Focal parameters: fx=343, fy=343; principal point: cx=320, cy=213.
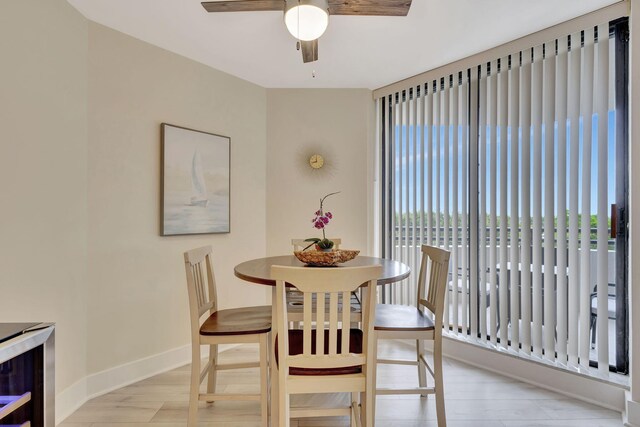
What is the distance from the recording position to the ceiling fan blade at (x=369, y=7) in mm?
1734

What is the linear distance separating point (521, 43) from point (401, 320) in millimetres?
2160

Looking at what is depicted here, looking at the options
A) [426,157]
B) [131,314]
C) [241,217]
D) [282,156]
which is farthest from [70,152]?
[426,157]

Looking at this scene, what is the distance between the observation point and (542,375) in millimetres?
2387

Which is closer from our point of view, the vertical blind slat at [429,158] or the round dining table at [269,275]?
the round dining table at [269,275]

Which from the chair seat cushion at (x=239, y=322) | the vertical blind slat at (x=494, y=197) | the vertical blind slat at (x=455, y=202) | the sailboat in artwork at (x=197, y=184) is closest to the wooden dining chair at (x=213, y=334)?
the chair seat cushion at (x=239, y=322)

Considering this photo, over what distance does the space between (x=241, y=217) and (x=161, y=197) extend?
81cm

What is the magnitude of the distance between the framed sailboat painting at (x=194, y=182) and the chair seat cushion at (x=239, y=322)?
0.96 meters

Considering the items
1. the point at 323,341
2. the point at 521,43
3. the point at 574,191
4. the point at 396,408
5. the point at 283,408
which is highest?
the point at 521,43

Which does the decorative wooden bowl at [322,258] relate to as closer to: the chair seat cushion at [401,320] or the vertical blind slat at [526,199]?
the chair seat cushion at [401,320]

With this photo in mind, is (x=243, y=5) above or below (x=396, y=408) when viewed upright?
above

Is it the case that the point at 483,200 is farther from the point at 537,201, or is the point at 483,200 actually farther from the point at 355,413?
the point at 355,413

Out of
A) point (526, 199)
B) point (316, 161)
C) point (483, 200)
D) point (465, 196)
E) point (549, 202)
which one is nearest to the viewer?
point (549, 202)

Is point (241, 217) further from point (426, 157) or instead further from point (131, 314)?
point (426, 157)

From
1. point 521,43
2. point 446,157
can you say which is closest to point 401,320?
point 446,157
